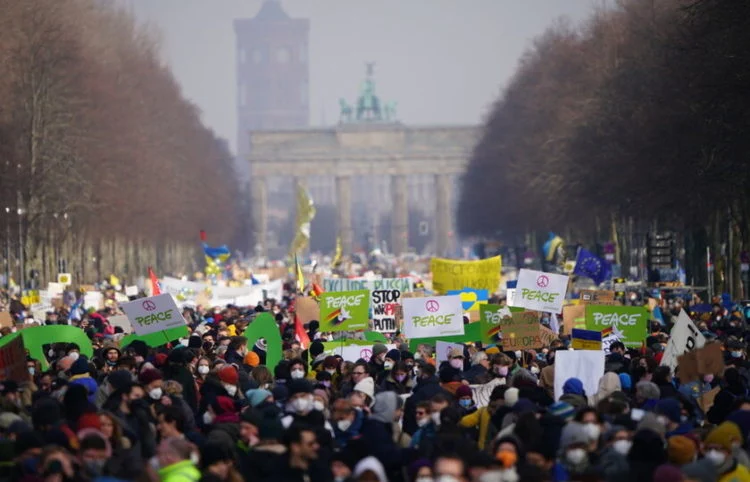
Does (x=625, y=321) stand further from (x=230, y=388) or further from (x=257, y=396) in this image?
(x=257, y=396)

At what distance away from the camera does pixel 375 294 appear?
3209 cm

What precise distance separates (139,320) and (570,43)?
64195mm

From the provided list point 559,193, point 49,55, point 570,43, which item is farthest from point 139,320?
point 570,43

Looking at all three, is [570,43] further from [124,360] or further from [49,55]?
[124,360]

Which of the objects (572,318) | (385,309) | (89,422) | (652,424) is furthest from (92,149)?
(652,424)

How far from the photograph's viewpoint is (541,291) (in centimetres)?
2794

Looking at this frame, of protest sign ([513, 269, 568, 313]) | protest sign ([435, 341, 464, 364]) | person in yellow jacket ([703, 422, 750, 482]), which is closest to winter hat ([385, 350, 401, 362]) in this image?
protest sign ([435, 341, 464, 364])

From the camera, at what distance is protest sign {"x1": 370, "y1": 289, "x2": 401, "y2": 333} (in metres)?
31.7

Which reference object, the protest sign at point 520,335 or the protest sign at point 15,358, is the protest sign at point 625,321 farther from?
the protest sign at point 15,358

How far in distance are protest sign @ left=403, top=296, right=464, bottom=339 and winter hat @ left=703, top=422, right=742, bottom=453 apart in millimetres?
9557

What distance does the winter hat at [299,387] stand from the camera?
1733 cm

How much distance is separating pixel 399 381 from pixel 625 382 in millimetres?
2055

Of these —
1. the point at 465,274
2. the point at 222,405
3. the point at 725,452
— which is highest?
the point at 465,274

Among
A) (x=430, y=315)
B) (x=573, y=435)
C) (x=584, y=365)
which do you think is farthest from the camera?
(x=430, y=315)
